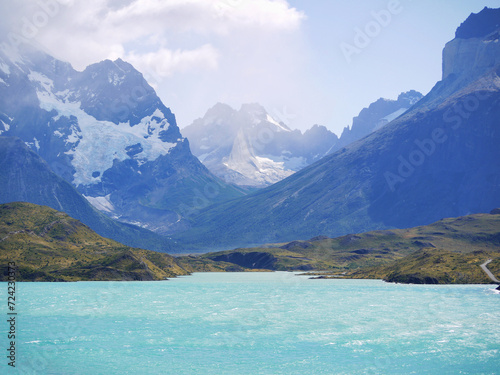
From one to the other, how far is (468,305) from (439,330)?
110 ft

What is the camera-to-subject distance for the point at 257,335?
7838 cm

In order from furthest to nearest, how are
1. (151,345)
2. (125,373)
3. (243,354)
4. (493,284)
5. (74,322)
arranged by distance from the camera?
(493,284) < (74,322) < (151,345) < (243,354) < (125,373)

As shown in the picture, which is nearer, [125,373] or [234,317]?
[125,373]

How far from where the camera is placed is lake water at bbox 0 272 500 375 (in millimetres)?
59844

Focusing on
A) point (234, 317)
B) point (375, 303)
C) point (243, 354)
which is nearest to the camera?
point (243, 354)

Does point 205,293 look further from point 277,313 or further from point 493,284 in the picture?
point 493,284

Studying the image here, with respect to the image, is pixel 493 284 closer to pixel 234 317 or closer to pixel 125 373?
pixel 234 317

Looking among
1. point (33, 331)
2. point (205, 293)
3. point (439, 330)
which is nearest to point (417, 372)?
point (439, 330)

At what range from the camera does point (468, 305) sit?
11119 cm

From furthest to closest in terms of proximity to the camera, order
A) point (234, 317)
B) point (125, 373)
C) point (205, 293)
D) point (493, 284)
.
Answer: point (493, 284) → point (205, 293) → point (234, 317) → point (125, 373)

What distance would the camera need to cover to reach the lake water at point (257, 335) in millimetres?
59844

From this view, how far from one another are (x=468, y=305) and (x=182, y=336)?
205 feet

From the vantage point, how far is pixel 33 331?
264 feet

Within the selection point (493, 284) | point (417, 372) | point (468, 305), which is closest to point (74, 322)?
point (417, 372)
